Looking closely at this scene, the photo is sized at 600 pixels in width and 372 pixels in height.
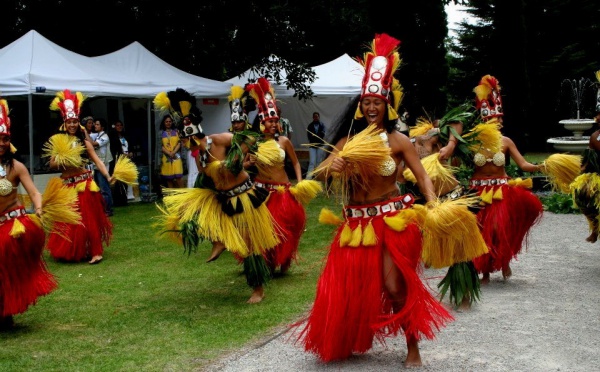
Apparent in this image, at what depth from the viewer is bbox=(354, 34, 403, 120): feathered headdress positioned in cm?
481

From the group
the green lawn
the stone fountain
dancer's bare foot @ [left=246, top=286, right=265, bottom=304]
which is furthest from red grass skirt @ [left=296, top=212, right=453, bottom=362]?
the stone fountain

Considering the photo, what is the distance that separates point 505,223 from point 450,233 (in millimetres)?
2604

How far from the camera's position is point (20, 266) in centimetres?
591

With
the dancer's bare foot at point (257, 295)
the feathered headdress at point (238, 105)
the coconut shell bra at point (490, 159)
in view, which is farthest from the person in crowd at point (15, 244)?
the coconut shell bra at point (490, 159)

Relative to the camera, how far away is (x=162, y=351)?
530 cm

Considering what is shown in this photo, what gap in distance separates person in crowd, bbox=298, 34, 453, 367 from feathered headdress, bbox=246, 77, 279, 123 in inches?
117

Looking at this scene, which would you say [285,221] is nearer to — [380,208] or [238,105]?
[238,105]

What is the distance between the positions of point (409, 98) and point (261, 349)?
14.2 meters

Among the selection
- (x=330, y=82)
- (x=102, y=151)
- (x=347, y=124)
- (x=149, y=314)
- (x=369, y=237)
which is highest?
(x=330, y=82)

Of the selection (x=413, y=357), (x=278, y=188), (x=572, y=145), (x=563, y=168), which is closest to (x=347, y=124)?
(x=413, y=357)

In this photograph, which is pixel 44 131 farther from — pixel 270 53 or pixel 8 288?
pixel 8 288

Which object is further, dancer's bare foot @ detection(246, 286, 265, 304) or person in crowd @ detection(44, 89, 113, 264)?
person in crowd @ detection(44, 89, 113, 264)

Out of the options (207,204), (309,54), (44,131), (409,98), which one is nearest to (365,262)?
(207,204)

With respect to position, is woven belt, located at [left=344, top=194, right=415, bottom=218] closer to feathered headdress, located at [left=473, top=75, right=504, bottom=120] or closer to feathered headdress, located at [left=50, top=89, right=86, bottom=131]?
feathered headdress, located at [left=473, top=75, right=504, bottom=120]
